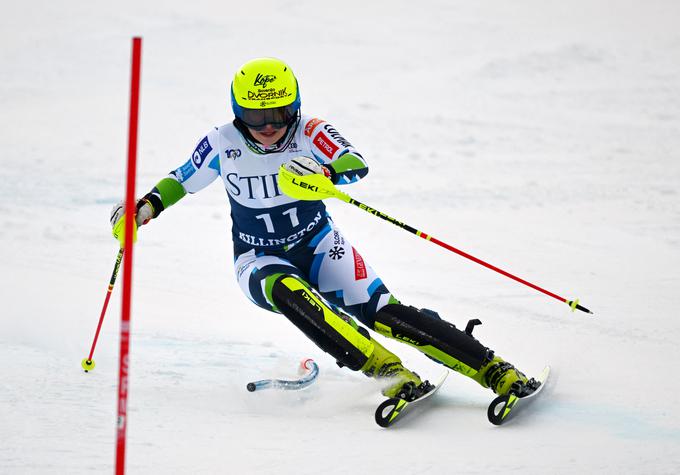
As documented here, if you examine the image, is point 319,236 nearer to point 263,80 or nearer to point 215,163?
point 215,163

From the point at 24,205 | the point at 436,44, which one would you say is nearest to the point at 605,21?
the point at 436,44

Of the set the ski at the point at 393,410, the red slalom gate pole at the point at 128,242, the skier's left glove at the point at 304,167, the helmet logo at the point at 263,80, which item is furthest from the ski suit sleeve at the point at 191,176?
the red slalom gate pole at the point at 128,242

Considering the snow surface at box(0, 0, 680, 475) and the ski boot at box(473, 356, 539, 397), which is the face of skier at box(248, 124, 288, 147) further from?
the ski boot at box(473, 356, 539, 397)

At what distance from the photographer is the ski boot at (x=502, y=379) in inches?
169

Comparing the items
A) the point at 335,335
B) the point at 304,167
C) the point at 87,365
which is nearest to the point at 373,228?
the point at 87,365

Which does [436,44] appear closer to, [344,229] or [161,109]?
[161,109]

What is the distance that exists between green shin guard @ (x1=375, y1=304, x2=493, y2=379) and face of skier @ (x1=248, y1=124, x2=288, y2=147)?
1101 millimetres

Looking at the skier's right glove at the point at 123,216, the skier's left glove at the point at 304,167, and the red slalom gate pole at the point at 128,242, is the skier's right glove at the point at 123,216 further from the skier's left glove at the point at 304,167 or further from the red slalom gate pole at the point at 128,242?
the red slalom gate pole at the point at 128,242

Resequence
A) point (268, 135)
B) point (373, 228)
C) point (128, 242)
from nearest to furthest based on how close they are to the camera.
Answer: point (128, 242)
point (268, 135)
point (373, 228)

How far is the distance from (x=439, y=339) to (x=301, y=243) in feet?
3.17

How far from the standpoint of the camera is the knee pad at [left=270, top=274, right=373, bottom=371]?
4.21m

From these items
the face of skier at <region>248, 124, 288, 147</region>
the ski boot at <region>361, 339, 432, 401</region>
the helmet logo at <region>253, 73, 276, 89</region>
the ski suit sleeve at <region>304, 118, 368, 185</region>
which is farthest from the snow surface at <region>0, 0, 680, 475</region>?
the helmet logo at <region>253, 73, 276, 89</region>

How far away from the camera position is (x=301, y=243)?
4797 millimetres

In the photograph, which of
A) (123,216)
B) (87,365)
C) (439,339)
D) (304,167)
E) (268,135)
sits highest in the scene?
(268,135)
